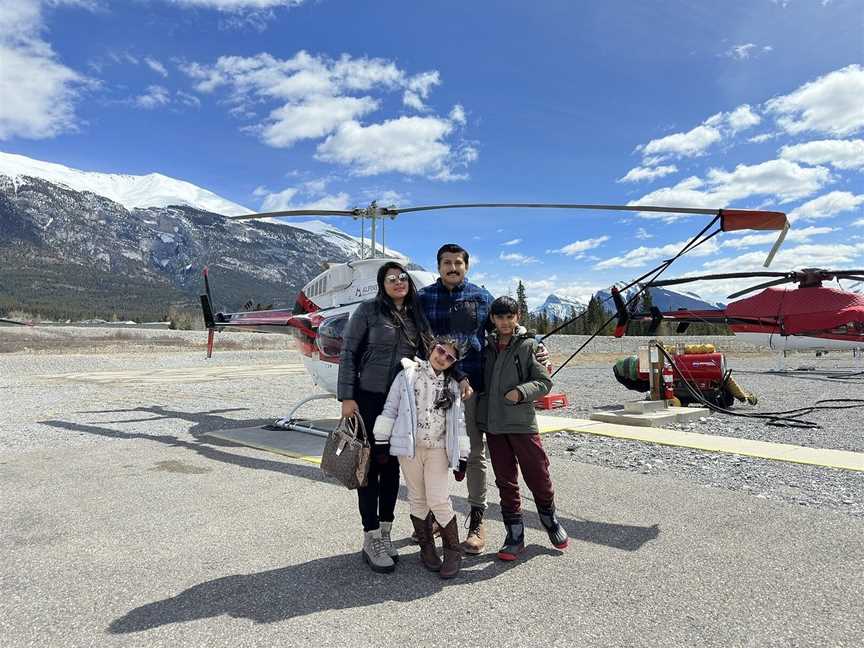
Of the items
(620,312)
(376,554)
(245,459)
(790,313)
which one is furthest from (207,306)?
(790,313)

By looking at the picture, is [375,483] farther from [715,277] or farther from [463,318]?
[715,277]

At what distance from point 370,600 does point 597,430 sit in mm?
6253

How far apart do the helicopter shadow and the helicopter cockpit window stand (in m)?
1.79

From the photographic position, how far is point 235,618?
9.48ft

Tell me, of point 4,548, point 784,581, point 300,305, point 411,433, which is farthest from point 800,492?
point 300,305

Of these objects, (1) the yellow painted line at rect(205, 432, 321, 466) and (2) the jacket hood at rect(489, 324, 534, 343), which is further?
(1) the yellow painted line at rect(205, 432, 321, 466)

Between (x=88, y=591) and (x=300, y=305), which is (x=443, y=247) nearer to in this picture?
(x=88, y=591)

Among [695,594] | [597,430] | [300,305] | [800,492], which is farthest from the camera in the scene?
[300,305]

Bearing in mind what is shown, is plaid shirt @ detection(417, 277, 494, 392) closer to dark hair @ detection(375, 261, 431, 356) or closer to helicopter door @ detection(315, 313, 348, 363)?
dark hair @ detection(375, 261, 431, 356)

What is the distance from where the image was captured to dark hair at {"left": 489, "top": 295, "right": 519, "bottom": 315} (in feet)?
12.4

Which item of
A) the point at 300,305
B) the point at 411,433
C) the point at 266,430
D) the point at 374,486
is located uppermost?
the point at 300,305

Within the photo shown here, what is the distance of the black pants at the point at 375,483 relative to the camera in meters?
3.64

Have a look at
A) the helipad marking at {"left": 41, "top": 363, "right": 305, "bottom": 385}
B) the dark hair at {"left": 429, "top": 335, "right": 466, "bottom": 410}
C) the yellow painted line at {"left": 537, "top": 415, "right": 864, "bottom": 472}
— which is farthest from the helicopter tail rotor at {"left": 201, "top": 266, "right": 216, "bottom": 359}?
the dark hair at {"left": 429, "top": 335, "right": 466, "bottom": 410}

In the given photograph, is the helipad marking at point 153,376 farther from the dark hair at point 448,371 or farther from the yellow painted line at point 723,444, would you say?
the dark hair at point 448,371
